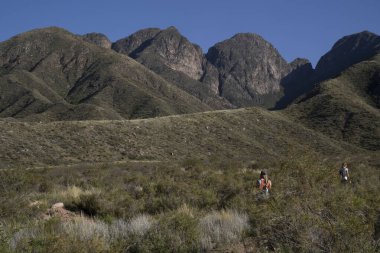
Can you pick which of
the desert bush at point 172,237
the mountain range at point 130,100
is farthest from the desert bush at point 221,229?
the mountain range at point 130,100

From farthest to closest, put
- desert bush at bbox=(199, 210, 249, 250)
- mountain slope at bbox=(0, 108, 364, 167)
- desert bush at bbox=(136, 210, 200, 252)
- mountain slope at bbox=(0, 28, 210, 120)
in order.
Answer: mountain slope at bbox=(0, 28, 210, 120)
mountain slope at bbox=(0, 108, 364, 167)
desert bush at bbox=(199, 210, 249, 250)
desert bush at bbox=(136, 210, 200, 252)

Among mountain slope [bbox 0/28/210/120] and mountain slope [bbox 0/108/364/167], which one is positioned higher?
mountain slope [bbox 0/28/210/120]

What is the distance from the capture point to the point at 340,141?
73.4 meters

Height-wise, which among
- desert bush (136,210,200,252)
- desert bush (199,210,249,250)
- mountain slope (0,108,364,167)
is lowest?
mountain slope (0,108,364,167)

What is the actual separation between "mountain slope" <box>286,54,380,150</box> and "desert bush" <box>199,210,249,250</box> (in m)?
64.9

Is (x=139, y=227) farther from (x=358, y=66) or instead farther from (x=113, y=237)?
(x=358, y=66)

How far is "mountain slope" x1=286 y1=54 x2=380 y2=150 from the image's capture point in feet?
250

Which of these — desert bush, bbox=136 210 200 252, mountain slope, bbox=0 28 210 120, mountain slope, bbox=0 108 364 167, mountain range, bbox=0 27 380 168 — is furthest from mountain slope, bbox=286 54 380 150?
desert bush, bbox=136 210 200 252

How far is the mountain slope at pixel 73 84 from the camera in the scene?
11506 centimetres

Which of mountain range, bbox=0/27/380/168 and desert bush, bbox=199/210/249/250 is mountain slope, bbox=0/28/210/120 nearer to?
mountain range, bbox=0/27/380/168

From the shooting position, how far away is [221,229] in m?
8.95

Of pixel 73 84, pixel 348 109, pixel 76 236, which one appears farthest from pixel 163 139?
pixel 73 84

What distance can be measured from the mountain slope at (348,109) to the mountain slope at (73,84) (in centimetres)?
4032

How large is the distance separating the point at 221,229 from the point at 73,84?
155 m
